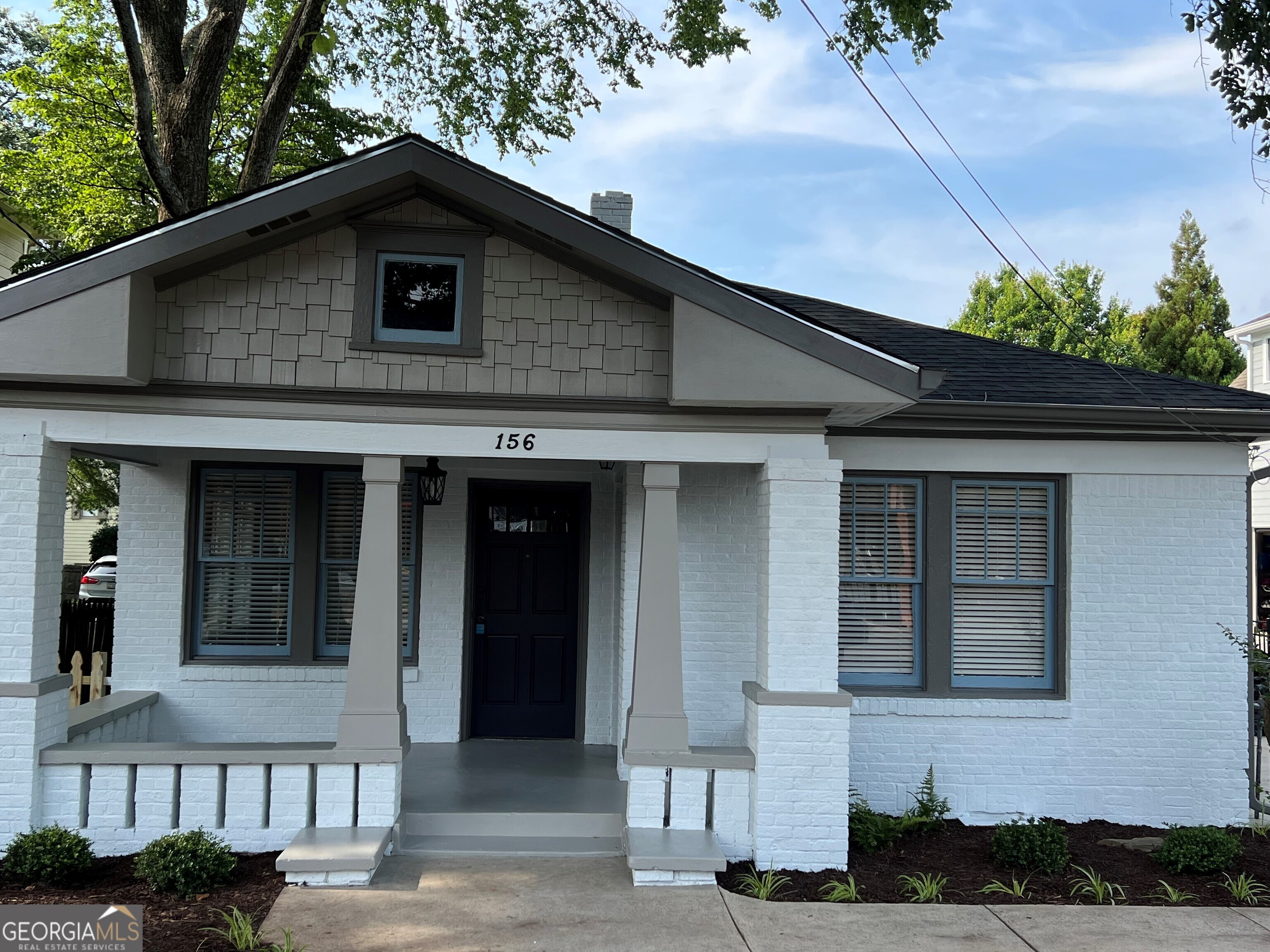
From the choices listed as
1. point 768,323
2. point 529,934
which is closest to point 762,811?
point 529,934

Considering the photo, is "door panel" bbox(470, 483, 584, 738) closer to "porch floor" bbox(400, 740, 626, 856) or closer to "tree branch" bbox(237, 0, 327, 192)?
"porch floor" bbox(400, 740, 626, 856)

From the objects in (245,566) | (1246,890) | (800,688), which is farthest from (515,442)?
(1246,890)

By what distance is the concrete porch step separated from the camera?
674 cm

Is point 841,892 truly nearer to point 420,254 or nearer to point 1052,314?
point 420,254

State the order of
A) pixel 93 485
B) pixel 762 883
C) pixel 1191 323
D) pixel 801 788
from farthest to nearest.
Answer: pixel 1191 323, pixel 93 485, pixel 801 788, pixel 762 883

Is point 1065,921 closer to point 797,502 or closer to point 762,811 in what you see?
point 762,811

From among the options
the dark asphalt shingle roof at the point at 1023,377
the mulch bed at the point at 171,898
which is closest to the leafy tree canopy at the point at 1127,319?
the dark asphalt shingle roof at the point at 1023,377

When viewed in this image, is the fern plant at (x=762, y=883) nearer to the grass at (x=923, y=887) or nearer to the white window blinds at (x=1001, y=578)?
the grass at (x=923, y=887)

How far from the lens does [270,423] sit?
6.62 metres

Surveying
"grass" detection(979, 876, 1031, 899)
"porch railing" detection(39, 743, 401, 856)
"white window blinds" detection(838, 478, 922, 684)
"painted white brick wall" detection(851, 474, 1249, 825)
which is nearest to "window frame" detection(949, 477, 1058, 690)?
"painted white brick wall" detection(851, 474, 1249, 825)

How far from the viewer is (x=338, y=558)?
8859mm

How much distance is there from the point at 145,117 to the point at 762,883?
11.3 m

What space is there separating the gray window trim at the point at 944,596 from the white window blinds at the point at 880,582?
7cm

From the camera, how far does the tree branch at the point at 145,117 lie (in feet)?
38.1
